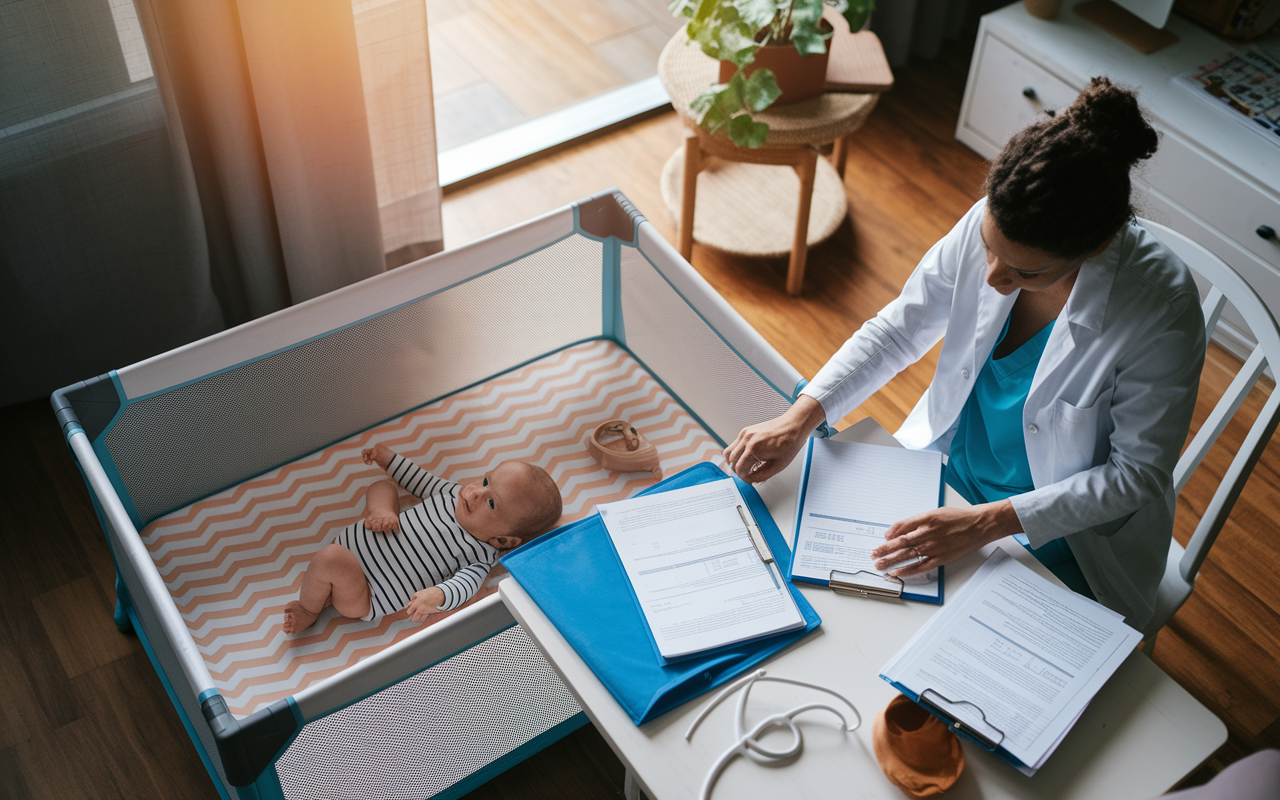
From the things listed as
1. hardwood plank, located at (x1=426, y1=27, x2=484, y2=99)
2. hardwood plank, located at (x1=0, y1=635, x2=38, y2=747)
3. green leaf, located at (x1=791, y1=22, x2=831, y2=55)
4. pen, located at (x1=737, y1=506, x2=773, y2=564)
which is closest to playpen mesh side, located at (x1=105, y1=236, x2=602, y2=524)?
hardwood plank, located at (x1=0, y1=635, x2=38, y2=747)

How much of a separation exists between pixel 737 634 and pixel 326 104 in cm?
132

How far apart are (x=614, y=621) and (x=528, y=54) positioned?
83.9 inches

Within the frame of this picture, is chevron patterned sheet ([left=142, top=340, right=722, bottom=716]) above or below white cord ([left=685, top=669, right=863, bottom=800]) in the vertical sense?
below

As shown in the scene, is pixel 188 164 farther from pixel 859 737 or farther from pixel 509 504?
pixel 859 737

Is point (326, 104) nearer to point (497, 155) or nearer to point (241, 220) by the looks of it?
point (241, 220)

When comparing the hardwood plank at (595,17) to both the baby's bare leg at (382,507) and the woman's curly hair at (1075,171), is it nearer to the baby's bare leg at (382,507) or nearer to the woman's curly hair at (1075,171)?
the baby's bare leg at (382,507)

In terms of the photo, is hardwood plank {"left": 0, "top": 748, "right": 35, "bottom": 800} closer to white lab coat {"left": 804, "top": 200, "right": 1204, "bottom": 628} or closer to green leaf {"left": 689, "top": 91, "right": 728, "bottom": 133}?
white lab coat {"left": 804, "top": 200, "right": 1204, "bottom": 628}

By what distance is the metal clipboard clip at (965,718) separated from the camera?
993mm

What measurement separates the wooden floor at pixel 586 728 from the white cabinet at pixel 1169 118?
0.64 ft

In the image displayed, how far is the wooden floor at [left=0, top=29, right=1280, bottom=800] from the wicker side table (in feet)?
0.23

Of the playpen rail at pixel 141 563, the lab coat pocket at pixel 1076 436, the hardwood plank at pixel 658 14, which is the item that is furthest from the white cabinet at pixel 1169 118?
the playpen rail at pixel 141 563

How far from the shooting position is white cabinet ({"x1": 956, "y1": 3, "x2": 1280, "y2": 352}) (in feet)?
7.18

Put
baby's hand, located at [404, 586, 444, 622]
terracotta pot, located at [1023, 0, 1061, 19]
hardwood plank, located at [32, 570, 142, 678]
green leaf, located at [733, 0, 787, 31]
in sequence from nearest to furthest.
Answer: baby's hand, located at [404, 586, 444, 622] < hardwood plank, located at [32, 570, 142, 678] < green leaf, located at [733, 0, 787, 31] < terracotta pot, located at [1023, 0, 1061, 19]

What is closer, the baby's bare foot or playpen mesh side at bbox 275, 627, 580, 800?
playpen mesh side at bbox 275, 627, 580, 800
